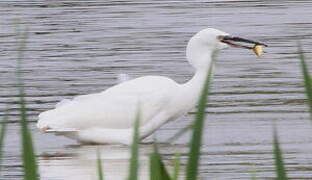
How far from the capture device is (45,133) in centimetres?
1070

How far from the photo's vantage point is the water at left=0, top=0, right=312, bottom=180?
9.35 meters

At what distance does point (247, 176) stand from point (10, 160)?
1924 millimetres

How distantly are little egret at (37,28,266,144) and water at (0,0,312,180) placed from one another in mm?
158

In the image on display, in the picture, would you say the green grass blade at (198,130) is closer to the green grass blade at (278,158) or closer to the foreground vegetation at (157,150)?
the foreground vegetation at (157,150)

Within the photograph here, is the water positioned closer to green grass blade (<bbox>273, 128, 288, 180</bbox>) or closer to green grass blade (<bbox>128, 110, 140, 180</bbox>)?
green grass blade (<bbox>273, 128, 288, 180</bbox>)

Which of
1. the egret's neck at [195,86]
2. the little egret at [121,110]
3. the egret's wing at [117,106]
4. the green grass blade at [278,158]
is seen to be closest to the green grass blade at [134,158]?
the green grass blade at [278,158]

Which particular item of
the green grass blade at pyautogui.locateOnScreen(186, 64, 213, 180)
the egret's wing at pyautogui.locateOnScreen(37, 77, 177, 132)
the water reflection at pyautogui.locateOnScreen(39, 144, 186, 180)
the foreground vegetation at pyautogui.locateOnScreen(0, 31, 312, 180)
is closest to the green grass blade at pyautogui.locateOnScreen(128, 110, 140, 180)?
the foreground vegetation at pyautogui.locateOnScreen(0, 31, 312, 180)

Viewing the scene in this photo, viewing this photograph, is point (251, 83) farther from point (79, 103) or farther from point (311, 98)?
point (311, 98)

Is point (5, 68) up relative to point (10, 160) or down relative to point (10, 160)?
up

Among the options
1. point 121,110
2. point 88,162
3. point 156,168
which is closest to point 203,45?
point 121,110

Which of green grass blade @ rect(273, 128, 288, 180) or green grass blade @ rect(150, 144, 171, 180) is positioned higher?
green grass blade @ rect(150, 144, 171, 180)

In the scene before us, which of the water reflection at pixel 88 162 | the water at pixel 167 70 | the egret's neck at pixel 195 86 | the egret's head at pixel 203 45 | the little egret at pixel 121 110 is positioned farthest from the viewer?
the egret's head at pixel 203 45

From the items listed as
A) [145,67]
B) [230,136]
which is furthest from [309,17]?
[230,136]

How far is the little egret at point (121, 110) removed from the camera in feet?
32.8
